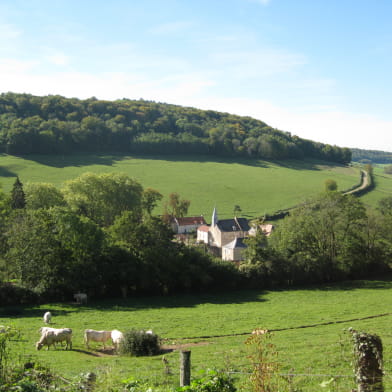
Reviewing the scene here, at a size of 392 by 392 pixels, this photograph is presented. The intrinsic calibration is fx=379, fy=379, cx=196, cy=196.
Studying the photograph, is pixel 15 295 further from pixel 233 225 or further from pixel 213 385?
pixel 233 225

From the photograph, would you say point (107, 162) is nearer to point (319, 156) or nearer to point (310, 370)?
point (319, 156)

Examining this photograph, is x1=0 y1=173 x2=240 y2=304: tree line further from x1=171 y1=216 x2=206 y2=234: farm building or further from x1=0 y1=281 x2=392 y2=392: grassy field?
x1=171 y1=216 x2=206 y2=234: farm building

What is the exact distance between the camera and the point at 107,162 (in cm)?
11325

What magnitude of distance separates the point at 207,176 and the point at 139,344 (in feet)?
310

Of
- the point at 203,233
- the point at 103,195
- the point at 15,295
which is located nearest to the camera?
the point at 15,295

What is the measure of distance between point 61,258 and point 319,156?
453ft

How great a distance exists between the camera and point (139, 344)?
61.2 ft

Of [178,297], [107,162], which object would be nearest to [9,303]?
[178,297]

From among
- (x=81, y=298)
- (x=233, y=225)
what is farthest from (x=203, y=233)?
(x=81, y=298)

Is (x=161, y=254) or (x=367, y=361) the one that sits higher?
(x=367, y=361)

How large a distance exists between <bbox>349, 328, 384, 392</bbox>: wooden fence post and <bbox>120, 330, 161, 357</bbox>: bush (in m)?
13.0

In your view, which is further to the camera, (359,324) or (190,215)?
(190,215)

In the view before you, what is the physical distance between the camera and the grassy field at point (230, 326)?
1432cm

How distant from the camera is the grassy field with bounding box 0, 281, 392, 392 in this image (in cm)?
1432
